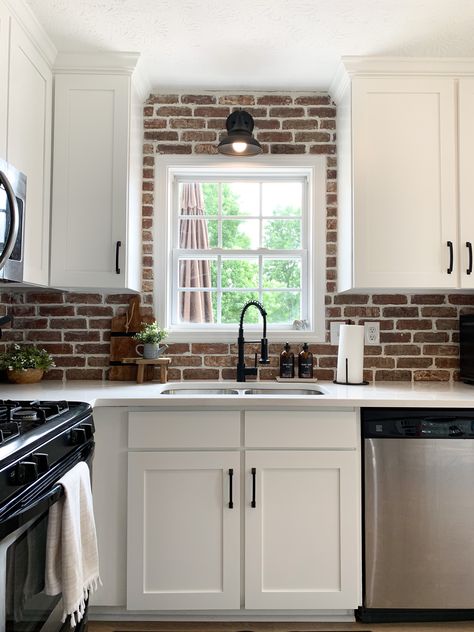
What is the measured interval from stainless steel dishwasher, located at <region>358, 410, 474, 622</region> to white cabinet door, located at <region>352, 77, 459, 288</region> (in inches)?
28.8

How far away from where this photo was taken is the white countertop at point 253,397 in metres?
2.07

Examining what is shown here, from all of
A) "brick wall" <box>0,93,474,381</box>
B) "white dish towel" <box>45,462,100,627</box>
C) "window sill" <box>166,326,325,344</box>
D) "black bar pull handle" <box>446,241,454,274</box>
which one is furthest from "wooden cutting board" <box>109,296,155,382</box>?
"black bar pull handle" <box>446,241,454,274</box>

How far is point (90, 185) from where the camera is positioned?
244 centimetres

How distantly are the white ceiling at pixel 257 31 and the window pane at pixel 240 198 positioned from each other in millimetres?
581

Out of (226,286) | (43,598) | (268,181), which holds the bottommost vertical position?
(43,598)

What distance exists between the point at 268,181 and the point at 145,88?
2.71 feet

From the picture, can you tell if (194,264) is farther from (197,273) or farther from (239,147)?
(239,147)

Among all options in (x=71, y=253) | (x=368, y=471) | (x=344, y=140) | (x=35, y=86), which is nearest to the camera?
(x=368, y=471)

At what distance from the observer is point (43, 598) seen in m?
1.41

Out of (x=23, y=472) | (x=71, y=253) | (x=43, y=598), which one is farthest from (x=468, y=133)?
(x=43, y=598)

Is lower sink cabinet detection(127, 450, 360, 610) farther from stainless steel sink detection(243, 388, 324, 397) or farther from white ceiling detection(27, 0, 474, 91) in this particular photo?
white ceiling detection(27, 0, 474, 91)

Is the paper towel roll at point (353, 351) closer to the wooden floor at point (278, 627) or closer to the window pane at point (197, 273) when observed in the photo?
the window pane at point (197, 273)

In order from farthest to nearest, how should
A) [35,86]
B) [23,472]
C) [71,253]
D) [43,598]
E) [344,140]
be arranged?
[344,140] → [71,253] → [35,86] → [43,598] → [23,472]

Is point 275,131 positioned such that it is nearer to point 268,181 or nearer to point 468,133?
point 268,181
